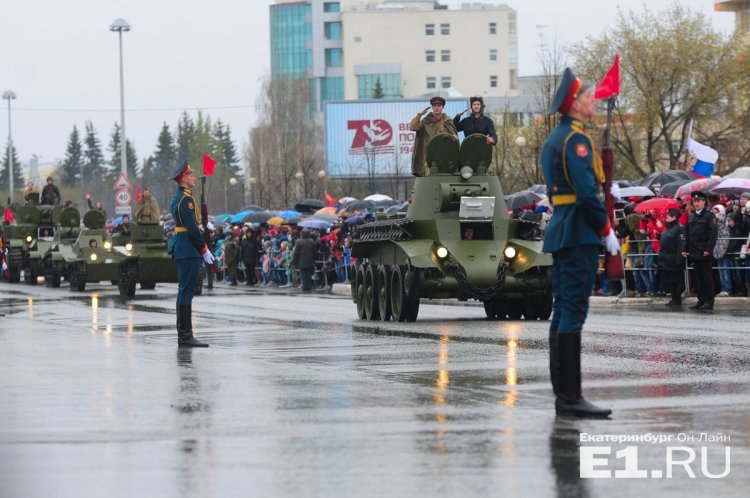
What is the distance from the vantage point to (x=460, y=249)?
73.3ft

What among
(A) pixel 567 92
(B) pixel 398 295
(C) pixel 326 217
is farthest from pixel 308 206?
(A) pixel 567 92

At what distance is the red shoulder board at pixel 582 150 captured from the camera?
10.6m

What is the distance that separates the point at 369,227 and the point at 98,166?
174050 millimetres

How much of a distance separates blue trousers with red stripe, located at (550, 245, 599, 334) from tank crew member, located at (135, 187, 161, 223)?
1119 inches

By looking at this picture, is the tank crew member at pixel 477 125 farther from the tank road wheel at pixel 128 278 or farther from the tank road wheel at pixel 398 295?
the tank road wheel at pixel 128 278

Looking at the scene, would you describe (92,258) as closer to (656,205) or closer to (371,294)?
(656,205)

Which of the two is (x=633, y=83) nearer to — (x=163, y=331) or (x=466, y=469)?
(x=163, y=331)

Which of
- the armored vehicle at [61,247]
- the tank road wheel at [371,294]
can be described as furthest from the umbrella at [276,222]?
the tank road wheel at [371,294]

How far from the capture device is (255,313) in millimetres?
26141

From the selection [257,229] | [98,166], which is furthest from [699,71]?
[98,166]

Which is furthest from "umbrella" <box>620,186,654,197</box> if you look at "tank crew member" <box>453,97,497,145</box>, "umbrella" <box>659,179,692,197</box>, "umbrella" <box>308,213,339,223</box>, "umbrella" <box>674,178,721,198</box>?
"umbrella" <box>308,213,339,223</box>

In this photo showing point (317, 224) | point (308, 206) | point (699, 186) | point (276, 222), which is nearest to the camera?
point (699, 186)

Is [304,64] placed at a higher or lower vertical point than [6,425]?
higher

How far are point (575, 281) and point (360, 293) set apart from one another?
46.1 ft
